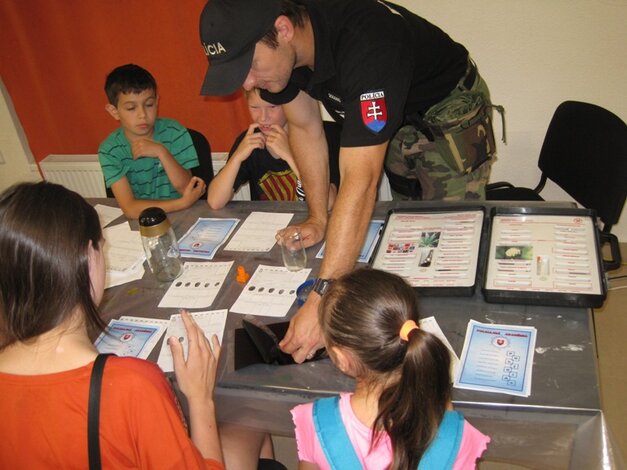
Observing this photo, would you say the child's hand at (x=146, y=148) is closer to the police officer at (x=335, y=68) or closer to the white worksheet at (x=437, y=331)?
the police officer at (x=335, y=68)

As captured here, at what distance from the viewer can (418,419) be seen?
882mm

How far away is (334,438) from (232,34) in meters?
0.93

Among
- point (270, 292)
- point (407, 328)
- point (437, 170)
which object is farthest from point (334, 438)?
point (437, 170)

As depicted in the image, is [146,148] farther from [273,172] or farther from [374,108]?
[374,108]

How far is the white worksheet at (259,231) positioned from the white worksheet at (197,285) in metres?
0.10

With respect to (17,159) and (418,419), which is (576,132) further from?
(17,159)

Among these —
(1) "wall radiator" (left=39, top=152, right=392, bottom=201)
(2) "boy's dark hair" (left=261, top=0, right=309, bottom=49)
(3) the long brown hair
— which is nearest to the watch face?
(3) the long brown hair

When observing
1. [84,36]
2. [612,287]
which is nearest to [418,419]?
[612,287]

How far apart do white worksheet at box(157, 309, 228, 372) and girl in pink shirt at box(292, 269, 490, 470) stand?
1.42 feet

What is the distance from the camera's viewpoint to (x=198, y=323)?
1.38 m

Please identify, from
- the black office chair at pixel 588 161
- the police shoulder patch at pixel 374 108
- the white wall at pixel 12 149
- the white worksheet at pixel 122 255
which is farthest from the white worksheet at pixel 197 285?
the white wall at pixel 12 149

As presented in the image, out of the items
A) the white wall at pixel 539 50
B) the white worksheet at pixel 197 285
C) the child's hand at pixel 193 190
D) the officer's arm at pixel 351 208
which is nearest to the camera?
the officer's arm at pixel 351 208

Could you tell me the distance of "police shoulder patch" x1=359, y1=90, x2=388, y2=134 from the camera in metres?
1.30

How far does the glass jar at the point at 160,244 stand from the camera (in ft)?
5.06
